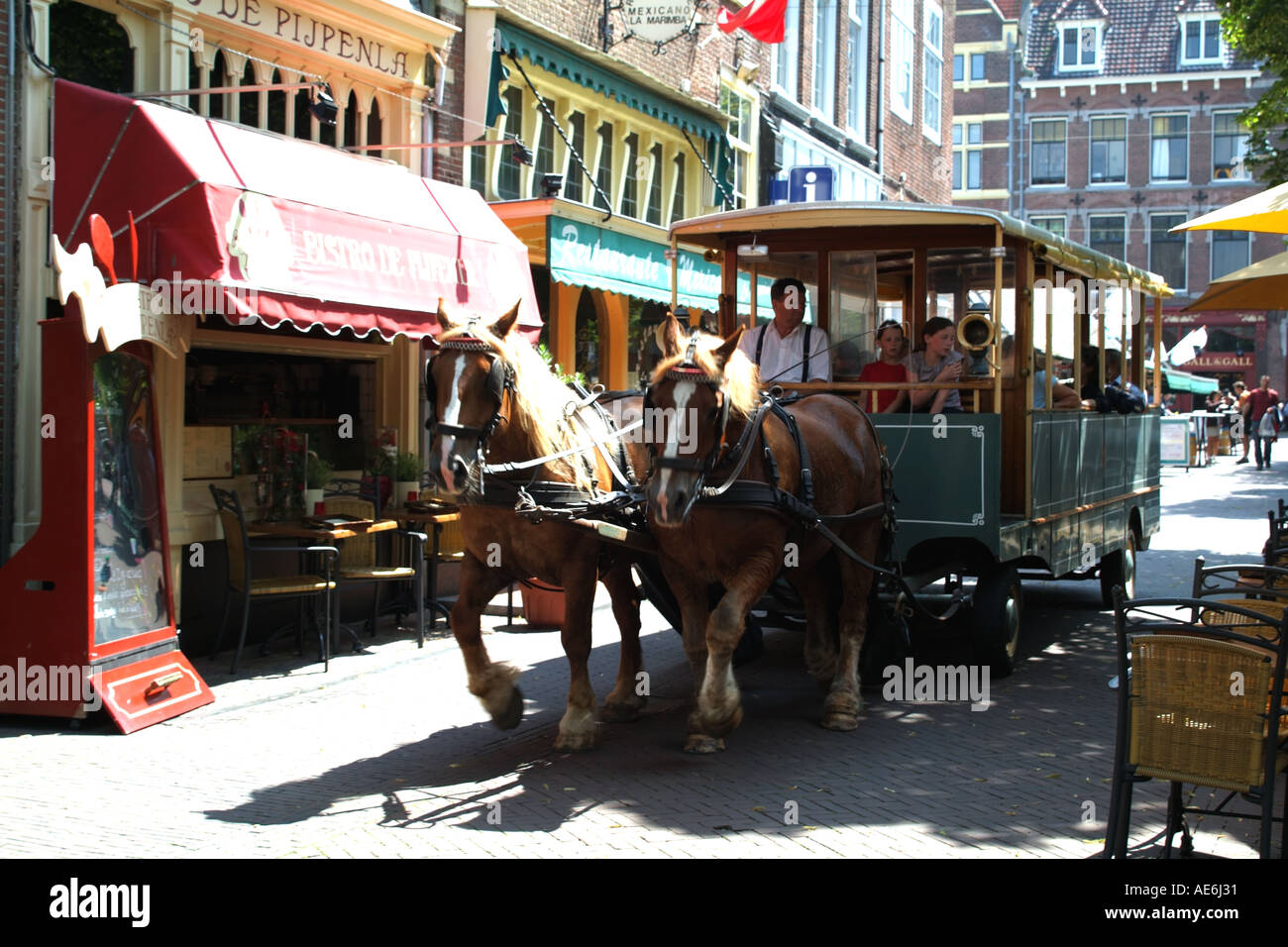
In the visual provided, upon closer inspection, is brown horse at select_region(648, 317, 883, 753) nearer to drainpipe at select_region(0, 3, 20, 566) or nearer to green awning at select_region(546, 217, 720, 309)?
drainpipe at select_region(0, 3, 20, 566)

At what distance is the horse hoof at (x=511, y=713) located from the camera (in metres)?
6.27

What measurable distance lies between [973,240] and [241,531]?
5.30m

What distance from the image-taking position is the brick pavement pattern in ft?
16.5

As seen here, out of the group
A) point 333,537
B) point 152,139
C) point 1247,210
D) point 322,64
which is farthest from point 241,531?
point 1247,210

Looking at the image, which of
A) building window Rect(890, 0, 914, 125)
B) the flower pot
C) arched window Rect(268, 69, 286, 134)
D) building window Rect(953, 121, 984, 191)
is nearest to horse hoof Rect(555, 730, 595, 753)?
the flower pot

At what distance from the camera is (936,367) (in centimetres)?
821

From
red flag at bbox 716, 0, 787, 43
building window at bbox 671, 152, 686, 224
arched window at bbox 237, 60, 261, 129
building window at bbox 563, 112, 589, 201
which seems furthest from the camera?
building window at bbox 671, 152, 686, 224

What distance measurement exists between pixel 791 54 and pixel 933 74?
937 cm

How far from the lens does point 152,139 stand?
7809 millimetres

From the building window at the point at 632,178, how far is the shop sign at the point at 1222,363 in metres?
39.0

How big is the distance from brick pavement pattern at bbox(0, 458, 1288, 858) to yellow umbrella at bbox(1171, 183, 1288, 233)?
2.85 m

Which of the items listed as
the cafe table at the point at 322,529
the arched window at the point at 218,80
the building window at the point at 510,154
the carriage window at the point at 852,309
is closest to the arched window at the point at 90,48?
the arched window at the point at 218,80

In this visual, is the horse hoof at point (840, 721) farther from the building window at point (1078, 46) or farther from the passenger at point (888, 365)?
the building window at point (1078, 46)
